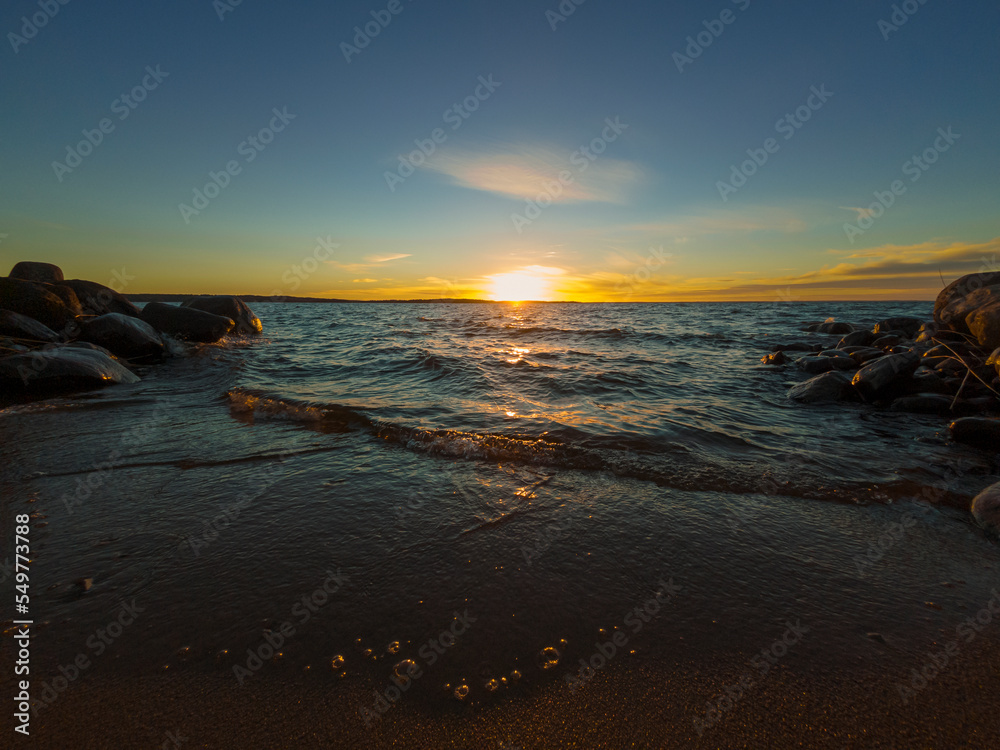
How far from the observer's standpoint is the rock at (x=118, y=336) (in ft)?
34.2

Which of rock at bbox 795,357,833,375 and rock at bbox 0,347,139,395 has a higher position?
rock at bbox 0,347,139,395

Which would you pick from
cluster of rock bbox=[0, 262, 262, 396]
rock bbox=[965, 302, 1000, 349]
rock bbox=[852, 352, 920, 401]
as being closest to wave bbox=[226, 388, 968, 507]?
cluster of rock bbox=[0, 262, 262, 396]

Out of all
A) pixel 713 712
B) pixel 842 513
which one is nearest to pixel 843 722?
pixel 713 712

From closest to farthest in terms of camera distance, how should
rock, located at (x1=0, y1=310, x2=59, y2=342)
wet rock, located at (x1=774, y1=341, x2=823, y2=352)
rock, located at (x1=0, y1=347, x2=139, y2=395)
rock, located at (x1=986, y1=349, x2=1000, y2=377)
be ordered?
rock, located at (x1=0, y1=347, x2=139, y2=395) → rock, located at (x1=986, y1=349, x2=1000, y2=377) → rock, located at (x1=0, y1=310, x2=59, y2=342) → wet rock, located at (x1=774, y1=341, x2=823, y2=352)

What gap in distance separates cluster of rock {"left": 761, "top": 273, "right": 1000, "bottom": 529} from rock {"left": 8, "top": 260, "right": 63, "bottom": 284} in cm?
2350

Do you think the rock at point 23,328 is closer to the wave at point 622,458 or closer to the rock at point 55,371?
the rock at point 55,371

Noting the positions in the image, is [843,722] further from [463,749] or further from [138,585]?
[138,585]

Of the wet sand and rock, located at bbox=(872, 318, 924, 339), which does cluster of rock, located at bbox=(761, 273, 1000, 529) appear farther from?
rock, located at bbox=(872, 318, 924, 339)

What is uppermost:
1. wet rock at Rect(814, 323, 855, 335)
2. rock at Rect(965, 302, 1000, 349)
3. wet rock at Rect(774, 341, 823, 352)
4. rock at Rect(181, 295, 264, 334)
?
rock at Rect(181, 295, 264, 334)

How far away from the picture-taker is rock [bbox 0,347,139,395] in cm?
652

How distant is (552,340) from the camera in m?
18.8

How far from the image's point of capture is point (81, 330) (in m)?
10.6

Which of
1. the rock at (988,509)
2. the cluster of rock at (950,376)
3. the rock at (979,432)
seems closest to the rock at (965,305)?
the cluster of rock at (950,376)

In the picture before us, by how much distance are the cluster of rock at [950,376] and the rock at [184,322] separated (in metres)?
17.7
